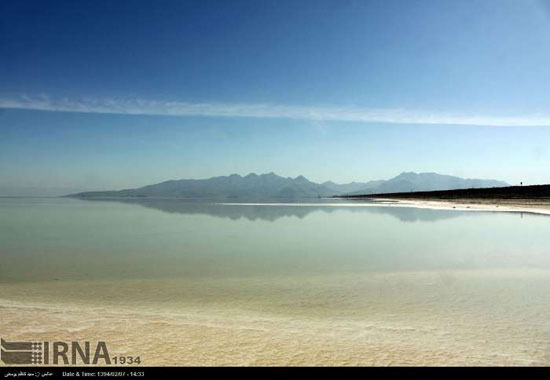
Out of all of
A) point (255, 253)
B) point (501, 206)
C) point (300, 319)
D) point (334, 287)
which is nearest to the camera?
Answer: point (300, 319)

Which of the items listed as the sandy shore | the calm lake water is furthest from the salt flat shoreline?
the sandy shore

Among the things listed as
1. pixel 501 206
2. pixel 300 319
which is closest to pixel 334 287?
pixel 300 319

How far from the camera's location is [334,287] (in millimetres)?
9078

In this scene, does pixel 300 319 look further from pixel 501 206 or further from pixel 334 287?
pixel 501 206

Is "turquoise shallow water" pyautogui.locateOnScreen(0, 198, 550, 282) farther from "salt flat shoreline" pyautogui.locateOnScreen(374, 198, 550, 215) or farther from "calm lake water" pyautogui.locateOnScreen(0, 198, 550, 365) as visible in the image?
"salt flat shoreline" pyautogui.locateOnScreen(374, 198, 550, 215)

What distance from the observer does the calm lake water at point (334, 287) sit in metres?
5.79

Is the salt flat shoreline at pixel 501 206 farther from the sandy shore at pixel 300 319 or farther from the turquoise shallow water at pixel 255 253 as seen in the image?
the sandy shore at pixel 300 319

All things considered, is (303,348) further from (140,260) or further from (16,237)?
(16,237)

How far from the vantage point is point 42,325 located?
6398 millimetres

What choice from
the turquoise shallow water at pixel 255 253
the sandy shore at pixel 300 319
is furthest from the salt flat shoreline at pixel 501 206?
the sandy shore at pixel 300 319

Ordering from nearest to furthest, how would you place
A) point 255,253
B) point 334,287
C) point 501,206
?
1. point 334,287
2. point 255,253
3. point 501,206

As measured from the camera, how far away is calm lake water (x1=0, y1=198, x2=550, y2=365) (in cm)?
579

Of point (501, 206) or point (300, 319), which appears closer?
point (300, 319)
